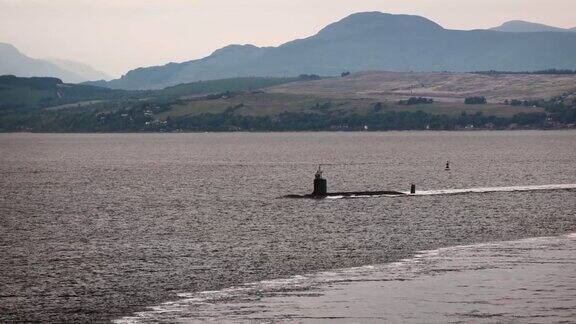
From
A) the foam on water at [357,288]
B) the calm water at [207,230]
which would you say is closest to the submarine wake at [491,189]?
the calm water at [207,230]

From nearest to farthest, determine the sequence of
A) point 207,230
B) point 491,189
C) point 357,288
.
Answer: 1. point 357,288
2. point 207,230
3. point 491,189

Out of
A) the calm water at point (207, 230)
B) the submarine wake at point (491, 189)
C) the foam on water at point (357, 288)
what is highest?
the foam on water at point (357, 288)

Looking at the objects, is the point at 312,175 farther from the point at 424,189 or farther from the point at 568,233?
the point at 568,233

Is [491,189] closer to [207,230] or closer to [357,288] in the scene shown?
[207,230]

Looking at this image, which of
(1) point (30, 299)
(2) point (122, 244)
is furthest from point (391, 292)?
(2) point (122, 244)

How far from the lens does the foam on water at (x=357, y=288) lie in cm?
3428

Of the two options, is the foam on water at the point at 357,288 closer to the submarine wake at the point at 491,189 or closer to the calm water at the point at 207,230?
the calm water at the point at 207,230

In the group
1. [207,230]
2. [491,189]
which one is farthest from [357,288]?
[491,189]

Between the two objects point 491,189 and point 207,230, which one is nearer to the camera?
point 207,230

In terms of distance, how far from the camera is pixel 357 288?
129ft

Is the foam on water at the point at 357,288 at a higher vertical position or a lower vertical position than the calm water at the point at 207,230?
higher

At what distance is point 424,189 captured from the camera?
102 metres

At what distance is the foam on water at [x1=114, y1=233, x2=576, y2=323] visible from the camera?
34.3 meters

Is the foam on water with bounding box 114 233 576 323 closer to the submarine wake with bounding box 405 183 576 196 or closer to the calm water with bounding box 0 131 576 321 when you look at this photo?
the calm water with bounding box 0 131 576 321
